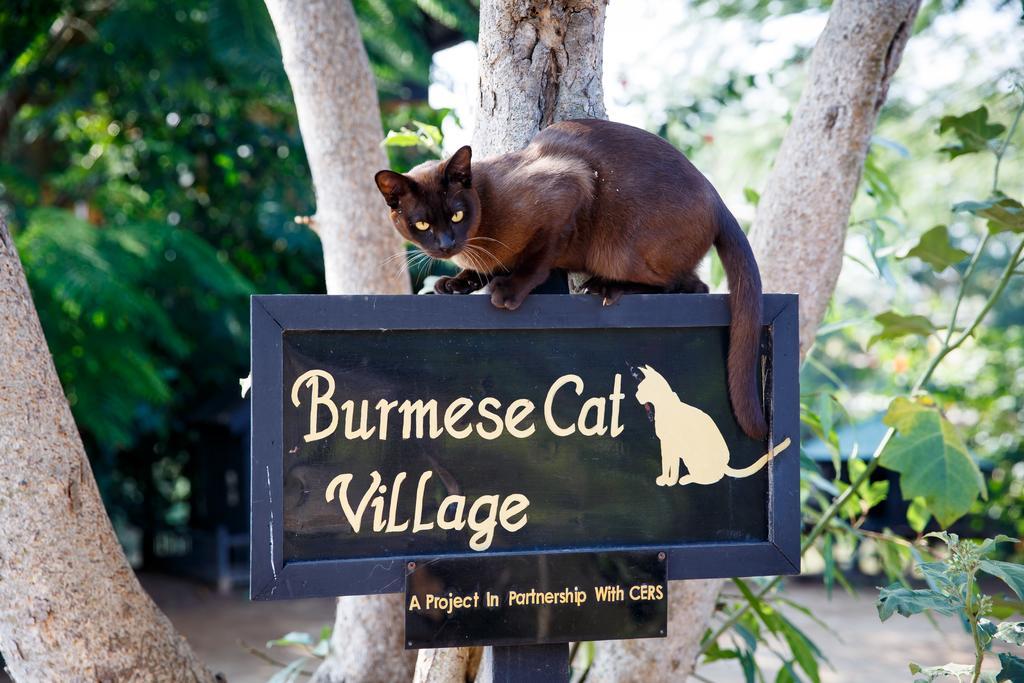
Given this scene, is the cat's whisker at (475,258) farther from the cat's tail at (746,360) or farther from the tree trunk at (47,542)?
the tree trunk at (47,542)

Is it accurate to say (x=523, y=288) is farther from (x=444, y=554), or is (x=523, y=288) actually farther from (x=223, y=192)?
(x=223, y=192)

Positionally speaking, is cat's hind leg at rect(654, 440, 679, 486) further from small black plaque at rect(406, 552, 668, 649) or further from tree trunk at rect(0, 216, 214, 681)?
tree trunk at rect(0, 216, 214, 681)

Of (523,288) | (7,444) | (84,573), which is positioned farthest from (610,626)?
(7,444)

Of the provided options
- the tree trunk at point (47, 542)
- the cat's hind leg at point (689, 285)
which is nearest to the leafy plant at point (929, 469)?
the cat's hind leg at point (689, 285)

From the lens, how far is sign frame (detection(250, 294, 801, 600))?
1075 millimetres

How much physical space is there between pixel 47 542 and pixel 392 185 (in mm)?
672

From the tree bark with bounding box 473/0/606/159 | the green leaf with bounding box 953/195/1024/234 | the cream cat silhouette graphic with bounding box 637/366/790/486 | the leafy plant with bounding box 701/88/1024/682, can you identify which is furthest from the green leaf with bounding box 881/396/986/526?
the tree bark with bounding box 473/0/606/159

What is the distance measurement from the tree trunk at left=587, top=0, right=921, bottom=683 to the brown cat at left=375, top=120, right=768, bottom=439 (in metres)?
0.45

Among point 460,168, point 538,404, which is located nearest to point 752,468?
point 538,404

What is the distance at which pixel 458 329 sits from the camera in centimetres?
114

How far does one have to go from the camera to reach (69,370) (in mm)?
3691

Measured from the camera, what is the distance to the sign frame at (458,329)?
3.53 ft

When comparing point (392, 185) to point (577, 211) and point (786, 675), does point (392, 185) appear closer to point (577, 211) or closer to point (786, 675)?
point (577, 211)

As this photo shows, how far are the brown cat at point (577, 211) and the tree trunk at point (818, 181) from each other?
0.45m
